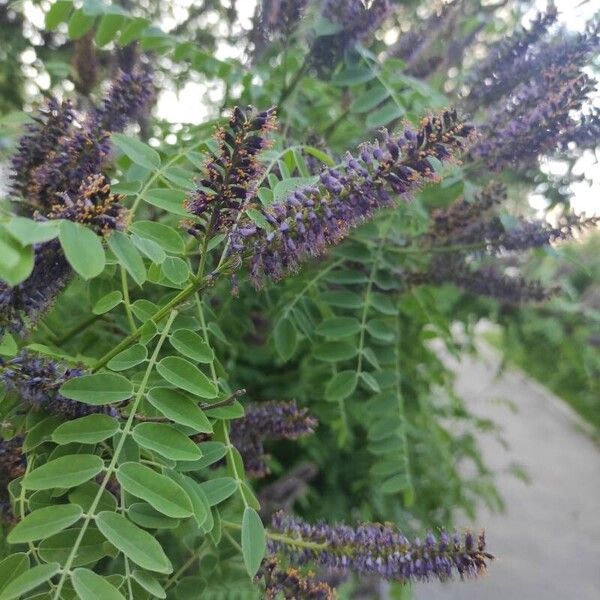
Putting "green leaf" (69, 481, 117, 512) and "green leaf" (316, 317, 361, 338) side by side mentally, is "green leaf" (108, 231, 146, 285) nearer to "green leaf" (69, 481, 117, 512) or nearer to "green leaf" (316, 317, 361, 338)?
"green leaf" (69, 481, 117, 512)

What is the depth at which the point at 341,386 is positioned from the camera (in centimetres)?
90

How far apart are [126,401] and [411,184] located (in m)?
0.31

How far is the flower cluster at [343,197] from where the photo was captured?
1.73ft

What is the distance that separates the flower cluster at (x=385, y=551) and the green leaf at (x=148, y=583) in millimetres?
139

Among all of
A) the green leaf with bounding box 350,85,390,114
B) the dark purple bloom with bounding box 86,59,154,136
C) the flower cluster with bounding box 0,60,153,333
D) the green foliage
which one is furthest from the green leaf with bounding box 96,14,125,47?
the green leaf with bounding box 350,85,390,114

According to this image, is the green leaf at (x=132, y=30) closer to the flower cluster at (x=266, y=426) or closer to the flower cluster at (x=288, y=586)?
the flower cluster at (x=266, y=426)

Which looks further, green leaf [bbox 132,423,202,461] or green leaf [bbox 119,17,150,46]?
green leaf [bbox 119,17,150,46]

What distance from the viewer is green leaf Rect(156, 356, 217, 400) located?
0.57 metres

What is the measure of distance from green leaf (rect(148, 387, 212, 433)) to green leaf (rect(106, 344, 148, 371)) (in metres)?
0.03

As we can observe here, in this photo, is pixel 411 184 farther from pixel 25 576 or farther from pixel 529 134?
pixel 25 576

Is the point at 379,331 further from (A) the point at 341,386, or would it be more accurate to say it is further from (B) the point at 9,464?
(B) the point at 9,464

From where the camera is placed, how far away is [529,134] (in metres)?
0.78

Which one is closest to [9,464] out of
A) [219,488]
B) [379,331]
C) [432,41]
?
[219,488]

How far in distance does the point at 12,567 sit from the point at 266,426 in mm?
291
